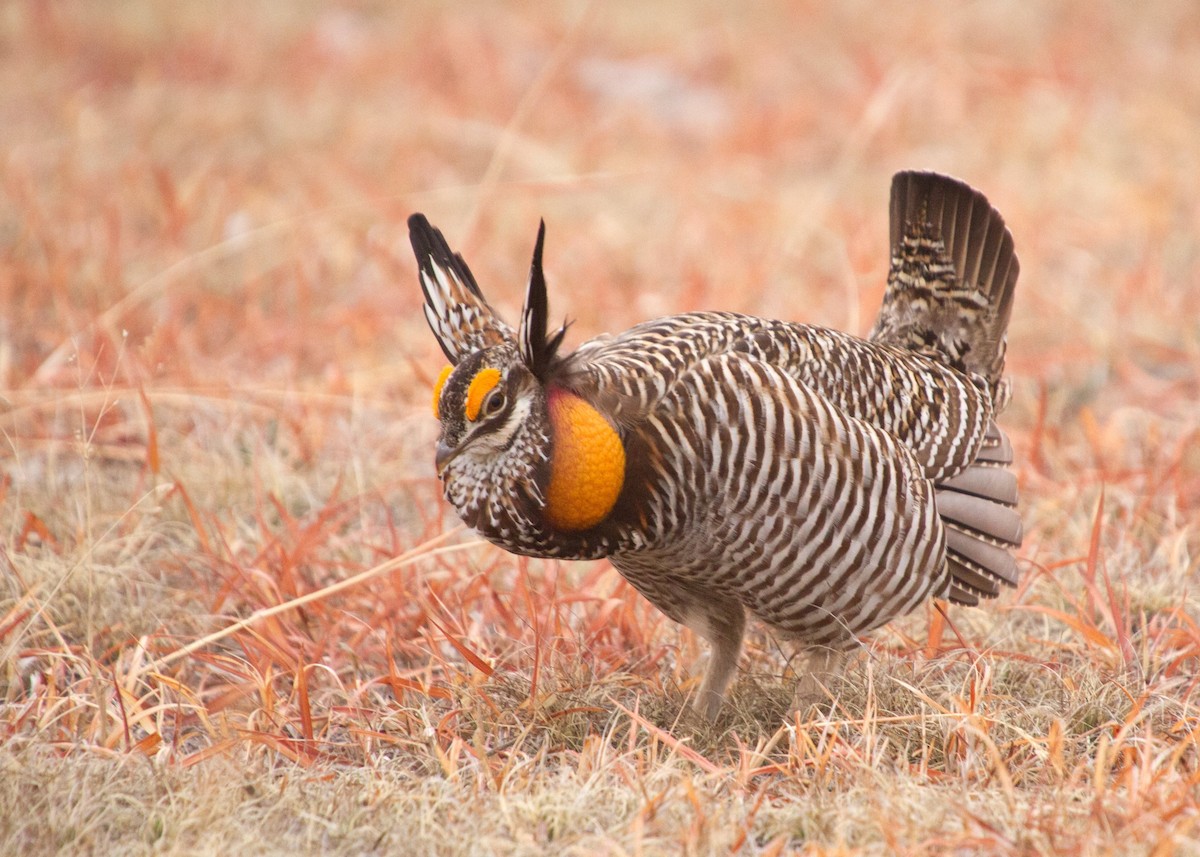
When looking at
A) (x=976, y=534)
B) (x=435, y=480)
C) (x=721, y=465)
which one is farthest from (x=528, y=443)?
(x=435, y=480)

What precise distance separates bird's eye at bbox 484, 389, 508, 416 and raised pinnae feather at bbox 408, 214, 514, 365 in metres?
0.24

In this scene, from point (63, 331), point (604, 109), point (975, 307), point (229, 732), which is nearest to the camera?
point (229, 732)

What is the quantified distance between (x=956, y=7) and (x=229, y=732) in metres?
8.93

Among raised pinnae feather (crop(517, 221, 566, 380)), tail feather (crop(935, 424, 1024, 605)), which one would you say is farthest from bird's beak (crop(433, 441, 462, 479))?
tail feather (crop(935, 424, 1024, 605))

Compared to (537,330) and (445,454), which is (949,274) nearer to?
(537,330)

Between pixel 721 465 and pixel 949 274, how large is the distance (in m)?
1.14

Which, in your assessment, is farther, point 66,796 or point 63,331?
point 63,331

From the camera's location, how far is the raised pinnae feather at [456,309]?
8.57 ft

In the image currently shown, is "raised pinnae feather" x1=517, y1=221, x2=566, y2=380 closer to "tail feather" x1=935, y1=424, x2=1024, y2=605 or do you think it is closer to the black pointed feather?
the black pointed feather

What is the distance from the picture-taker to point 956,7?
9883 mm

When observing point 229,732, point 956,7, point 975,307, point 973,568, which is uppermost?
point 956,7

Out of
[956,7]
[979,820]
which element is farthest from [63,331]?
[956,7]

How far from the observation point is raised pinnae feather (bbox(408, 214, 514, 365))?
8.57ft

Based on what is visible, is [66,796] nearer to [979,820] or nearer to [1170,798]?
[979,820]
